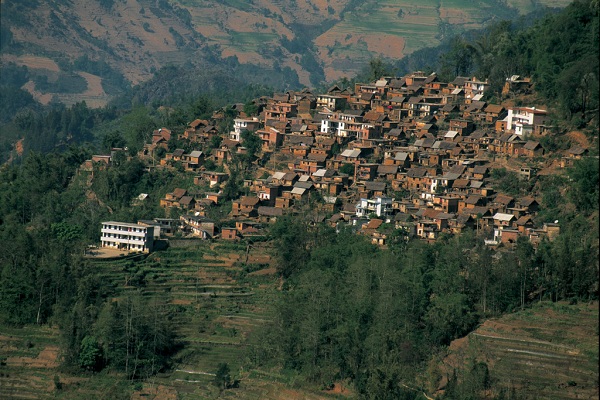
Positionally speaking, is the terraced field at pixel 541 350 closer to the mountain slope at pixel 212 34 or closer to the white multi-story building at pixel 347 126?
the white multi-story building at pixel 347 126

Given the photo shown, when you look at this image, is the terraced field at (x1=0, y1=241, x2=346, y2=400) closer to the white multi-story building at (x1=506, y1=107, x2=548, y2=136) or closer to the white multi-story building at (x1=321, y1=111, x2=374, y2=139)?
the white multi-story building at (x1=321, y1=111, x2=374, y2=139)

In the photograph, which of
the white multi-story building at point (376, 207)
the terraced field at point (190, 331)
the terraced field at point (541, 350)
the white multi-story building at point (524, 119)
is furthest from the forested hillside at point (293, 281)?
the white multi-story building at point (376, 207)

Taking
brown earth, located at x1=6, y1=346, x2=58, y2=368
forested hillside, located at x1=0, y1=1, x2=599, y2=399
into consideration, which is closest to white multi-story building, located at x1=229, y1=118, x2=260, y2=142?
forested hillside, located at x1=0, y1=1, x2=599, y2=399

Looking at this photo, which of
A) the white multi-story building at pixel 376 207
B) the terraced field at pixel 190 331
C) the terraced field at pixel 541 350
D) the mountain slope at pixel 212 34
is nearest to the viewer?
the terraced field at pixel 541 350

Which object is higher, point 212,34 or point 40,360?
point 212,34

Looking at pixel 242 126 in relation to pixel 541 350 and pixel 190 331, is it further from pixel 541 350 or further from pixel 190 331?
pixel 541 350

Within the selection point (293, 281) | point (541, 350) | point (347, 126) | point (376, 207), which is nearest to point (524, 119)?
point (376, 207)
